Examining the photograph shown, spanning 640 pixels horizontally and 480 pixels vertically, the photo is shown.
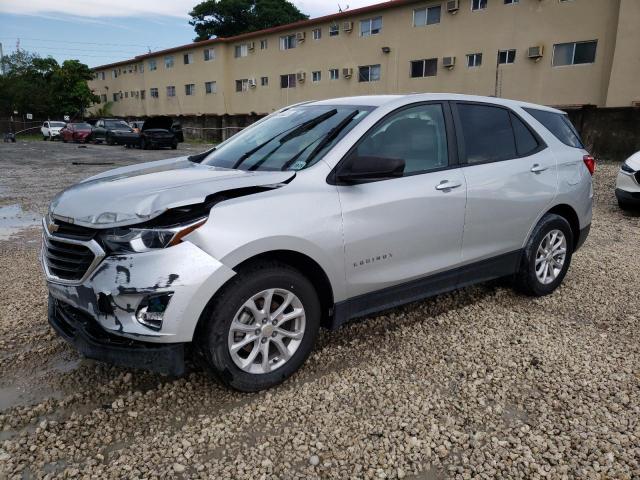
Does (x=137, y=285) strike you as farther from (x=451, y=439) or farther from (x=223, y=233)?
(x=451, y=439)

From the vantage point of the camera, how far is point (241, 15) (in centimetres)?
5141

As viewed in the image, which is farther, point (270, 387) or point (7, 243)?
point (7, 243)

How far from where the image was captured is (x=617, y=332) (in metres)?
3.83

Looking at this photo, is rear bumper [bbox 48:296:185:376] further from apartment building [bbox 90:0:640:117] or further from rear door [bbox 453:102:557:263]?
apartment building [bbox 90:0:640:117]

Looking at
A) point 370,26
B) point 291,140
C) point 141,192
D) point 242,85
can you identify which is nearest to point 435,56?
point 370,26

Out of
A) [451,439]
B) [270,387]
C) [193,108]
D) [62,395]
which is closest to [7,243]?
[62,395]

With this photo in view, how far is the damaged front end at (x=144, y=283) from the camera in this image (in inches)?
98.0

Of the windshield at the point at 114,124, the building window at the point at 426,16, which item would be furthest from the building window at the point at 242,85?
the building window at the point at 426,16

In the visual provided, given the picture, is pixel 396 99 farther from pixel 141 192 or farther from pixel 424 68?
pixel 424 68

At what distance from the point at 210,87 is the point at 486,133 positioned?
36.9 meters

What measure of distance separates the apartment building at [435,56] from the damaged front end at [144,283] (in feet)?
70.0

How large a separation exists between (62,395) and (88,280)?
0.87m

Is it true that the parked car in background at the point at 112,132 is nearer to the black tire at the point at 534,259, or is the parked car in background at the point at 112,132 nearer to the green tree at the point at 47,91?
the green tree at the point at 47,91

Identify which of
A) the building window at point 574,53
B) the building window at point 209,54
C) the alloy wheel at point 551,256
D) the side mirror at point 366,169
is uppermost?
the building window at point 209,54
